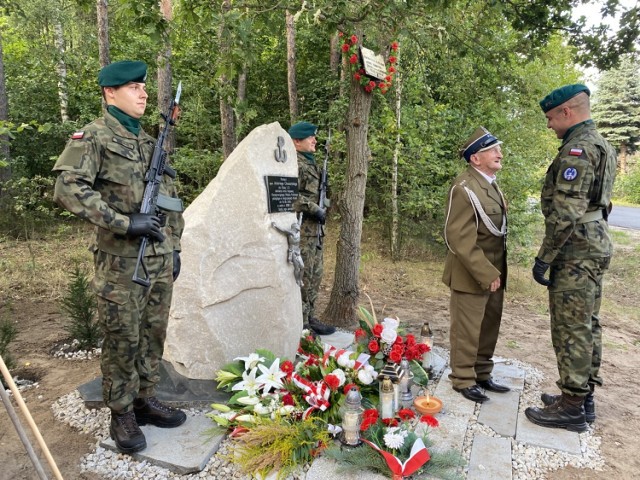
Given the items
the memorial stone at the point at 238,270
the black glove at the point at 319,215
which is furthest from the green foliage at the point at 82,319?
the black glove at the point at 319,215

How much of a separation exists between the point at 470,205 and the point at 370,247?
660cm

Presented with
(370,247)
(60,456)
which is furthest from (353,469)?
(370,247)

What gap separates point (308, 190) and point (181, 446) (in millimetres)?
2832

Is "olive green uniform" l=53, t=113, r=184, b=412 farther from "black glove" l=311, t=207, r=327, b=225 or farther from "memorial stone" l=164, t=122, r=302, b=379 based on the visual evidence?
"black glove" l=311, t=207, r=327, b=225

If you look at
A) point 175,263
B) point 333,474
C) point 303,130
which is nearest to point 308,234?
point 303,130

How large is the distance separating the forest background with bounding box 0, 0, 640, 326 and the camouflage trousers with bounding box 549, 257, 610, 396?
6.43ft

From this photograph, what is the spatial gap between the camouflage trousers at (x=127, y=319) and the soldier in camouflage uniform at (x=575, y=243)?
255 cm

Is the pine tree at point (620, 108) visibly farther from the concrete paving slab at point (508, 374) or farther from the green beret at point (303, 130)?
the green beret at point (303, 130)

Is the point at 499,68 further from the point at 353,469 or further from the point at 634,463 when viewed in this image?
the point at 353,469

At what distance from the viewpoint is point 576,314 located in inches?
128

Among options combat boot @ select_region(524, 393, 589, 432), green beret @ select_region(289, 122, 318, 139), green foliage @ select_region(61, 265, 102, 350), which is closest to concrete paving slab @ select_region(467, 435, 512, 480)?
combat boot @ select_region(524, 393, 589, 432)

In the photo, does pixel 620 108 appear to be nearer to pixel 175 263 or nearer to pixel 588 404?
pixel 588 404

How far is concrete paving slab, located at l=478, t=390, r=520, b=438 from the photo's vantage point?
10.8 feet

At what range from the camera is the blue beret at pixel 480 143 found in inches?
138
